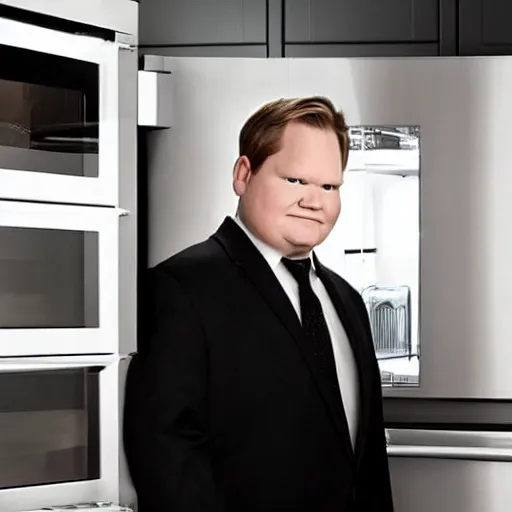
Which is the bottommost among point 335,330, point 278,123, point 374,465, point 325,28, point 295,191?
point 374,465

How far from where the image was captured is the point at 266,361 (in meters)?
1.56

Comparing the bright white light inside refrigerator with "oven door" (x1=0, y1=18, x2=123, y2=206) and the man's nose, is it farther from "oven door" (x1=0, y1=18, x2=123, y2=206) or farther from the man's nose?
"oven door" (x1=0, y1=18, x2=123, y2=206)

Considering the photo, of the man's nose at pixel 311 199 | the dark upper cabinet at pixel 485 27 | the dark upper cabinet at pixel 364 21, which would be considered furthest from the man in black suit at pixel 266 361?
the dark upper cabinet at pixel 485 27

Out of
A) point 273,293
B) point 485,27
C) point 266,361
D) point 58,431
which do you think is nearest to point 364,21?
point 485,27

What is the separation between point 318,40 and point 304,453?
2.36 ft

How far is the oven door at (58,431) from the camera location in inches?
53.6

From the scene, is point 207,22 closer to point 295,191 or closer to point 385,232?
point 295,191

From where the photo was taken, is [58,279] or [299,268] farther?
[299,268]

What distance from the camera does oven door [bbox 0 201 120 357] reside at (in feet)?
4.40

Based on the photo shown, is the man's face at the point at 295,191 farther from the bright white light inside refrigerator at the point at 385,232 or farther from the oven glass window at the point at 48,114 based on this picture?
the oven glass window at the point at 48,114

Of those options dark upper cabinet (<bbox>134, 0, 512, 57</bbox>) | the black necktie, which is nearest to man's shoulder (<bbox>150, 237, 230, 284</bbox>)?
the black necktie

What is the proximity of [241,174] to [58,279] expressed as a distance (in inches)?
14.6

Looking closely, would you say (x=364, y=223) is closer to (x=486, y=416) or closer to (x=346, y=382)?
(x=346, y=382)

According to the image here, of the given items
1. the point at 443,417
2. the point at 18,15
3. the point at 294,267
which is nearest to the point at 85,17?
the point at 18,15
